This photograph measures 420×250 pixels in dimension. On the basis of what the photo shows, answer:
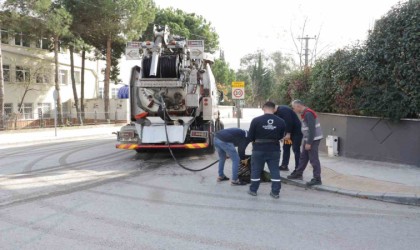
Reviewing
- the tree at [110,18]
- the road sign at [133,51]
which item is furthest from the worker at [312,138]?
the tree at [110,18]

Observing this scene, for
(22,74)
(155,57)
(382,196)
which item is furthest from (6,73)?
(382,196)

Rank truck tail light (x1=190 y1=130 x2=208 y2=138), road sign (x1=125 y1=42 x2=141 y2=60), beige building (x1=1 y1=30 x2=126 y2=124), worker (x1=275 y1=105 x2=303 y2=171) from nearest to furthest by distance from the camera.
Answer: worker (x1=275 y1=105 x2=303 y2=171) < road sign (x1=125 y1=42 x2=141 y2=60) < truck tail light (x1=190 y1=130 x2=208 y2=138) < beige building (x1=1 y1=30 x2=126 y2=124)

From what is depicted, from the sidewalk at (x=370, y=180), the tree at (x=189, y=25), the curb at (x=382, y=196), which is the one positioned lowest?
the curb at (x=382, y=196)

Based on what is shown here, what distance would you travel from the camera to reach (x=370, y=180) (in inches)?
310

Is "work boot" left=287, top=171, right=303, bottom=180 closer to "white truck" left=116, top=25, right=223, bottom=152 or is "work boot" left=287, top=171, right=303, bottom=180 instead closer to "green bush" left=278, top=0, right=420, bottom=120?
"green bush" left=278, top=0, right=420, bottom=120

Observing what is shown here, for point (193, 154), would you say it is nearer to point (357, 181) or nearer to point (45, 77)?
point (357, 181)

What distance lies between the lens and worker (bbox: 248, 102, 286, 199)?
664cm

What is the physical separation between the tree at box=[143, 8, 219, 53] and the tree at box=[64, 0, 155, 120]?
10488 millimetres

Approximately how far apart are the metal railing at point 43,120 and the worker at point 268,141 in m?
22.3

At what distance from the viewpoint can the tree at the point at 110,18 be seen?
96.4 feet

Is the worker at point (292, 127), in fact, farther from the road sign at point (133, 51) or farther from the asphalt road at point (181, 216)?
the road sign at point (133, 51)

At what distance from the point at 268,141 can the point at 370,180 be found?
105 inches

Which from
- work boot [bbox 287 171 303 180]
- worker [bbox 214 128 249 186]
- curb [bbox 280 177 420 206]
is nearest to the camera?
curb [bbox 280 177 420 206]

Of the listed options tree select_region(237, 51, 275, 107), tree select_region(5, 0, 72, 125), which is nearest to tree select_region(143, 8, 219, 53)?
tree select_region(5, 0, 72, 125)
